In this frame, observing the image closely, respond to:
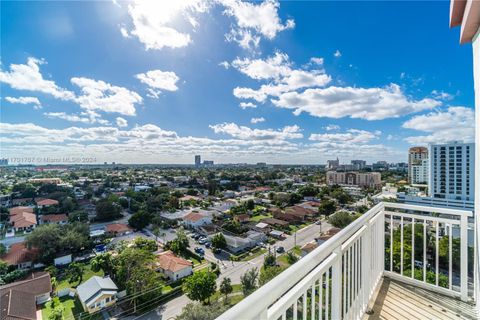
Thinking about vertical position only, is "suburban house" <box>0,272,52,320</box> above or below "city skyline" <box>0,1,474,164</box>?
below

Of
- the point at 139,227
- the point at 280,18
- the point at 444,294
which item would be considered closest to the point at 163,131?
the point at 139,227

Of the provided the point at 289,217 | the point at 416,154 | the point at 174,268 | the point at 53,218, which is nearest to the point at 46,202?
the point at 53,218

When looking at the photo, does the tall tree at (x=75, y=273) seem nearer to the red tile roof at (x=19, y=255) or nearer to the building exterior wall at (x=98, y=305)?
the building exterior wall at (x=98, y=305)

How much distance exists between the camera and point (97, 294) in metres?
7.88

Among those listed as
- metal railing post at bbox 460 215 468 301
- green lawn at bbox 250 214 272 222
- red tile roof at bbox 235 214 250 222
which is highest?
metal railing post at bbox 460 215 468 301

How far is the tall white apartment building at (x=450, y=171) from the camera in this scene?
17.3 meters

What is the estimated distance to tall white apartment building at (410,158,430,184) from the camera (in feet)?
96.9

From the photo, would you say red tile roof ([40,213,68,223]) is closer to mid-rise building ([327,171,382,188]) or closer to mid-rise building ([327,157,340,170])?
mid-rise building ([327,171,382,188])

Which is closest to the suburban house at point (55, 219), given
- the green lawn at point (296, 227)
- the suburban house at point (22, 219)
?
the suburban house at point (22, 219)

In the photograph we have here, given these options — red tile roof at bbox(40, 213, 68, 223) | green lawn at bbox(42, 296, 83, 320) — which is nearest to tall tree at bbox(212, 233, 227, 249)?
green lawn at bbox(42, 296, 83, 320)

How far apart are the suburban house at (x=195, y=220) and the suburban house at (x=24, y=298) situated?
29.9 feet

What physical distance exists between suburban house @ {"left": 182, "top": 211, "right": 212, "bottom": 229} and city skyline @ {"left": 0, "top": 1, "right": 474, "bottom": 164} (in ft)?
32.0

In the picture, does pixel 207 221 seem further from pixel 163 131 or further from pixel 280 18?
pixel 280 18

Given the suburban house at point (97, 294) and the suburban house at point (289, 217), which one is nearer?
the suburban house at point (97, 294)
